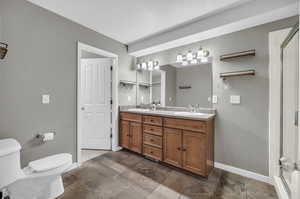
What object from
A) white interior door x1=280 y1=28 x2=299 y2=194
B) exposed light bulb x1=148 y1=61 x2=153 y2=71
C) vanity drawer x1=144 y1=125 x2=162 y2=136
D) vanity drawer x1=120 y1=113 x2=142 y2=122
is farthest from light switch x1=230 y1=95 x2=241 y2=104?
exposed light bulb x1=148 y1=61 x2=153 y2=71

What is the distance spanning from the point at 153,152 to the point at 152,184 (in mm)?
632

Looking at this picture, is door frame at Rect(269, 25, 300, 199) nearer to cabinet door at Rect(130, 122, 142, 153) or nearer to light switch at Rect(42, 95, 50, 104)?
cabinet door at Rect(130, 122, 142, 153)

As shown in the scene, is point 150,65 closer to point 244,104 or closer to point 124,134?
point 124,134

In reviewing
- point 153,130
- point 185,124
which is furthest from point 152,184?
point 185,124

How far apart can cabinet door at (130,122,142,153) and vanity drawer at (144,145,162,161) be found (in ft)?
0.49

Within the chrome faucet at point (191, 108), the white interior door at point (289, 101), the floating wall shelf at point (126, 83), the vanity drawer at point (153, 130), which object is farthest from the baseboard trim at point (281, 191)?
the floating wall shelf at point (126, 83)

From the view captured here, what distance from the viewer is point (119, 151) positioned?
297 cm

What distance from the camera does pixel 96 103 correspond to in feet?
10.1

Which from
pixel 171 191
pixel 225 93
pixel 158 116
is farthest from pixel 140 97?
pixel 171 191

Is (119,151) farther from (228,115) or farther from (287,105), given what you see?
(287,105)

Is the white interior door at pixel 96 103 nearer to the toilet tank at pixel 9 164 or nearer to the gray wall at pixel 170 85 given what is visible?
the gray wall at pixel 170 85

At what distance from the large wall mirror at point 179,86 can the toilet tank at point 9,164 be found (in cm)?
236

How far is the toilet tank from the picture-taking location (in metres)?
1.26

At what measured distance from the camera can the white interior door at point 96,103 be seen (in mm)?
3035
